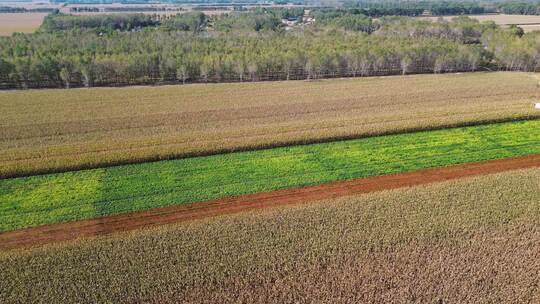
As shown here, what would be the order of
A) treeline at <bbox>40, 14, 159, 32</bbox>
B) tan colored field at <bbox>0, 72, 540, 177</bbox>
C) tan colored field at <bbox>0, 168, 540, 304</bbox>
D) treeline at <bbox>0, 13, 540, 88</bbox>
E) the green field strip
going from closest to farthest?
1. tan colored field at <bbox>0, 168, 540, 304</bbox>
2. the green field strip
3. tan colored field at <bbox>0, 72, 540, 177</bbox>
4. treeline at <bbox>0, 13, 540, 88</bbox>
5. treeline at <bbox>40, 14, 159, 32</bbox>

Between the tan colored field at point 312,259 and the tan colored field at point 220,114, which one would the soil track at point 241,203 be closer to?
the tan colored field at point 312,259

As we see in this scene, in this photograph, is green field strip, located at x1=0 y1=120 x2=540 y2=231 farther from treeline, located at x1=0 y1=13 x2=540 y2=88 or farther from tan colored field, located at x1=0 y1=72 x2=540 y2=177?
treeline, located at x1=0 y1=13 x2=540 y2=88

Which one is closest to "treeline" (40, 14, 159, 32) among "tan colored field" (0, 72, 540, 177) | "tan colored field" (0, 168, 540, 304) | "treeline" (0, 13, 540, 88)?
"treeline" (0, 13, 540, 88)

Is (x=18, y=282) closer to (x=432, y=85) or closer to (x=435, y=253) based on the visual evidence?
(x=435, y=253)

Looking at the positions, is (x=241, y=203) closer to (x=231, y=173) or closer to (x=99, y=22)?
(x=231, y=173)

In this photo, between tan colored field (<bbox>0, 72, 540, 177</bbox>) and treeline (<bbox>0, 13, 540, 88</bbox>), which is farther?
treeline (<bbox>0, 13, 540, 88</bbox>)

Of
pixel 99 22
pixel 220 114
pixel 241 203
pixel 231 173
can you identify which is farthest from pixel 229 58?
pixel 99 22

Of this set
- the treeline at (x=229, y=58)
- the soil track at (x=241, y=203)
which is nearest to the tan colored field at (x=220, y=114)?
the treeline at (x=229, y=58)
